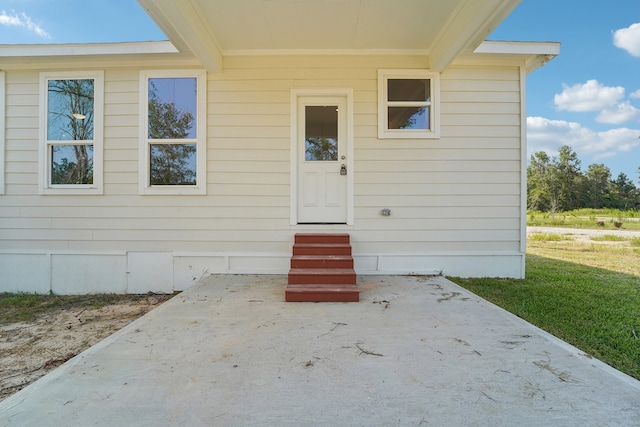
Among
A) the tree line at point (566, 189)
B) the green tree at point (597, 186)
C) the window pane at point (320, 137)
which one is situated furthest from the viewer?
the green tree at point (597, 186)

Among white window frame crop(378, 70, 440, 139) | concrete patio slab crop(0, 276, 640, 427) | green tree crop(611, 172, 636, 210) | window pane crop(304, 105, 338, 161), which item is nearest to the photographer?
concrete patio slab crop(0, 276, 640, 427)

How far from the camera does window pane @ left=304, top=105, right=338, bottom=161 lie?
3885 millimetres

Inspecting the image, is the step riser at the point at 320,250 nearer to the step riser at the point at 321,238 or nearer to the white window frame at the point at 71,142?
the step riser at the point at 321,238

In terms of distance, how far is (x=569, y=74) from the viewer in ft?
53.7

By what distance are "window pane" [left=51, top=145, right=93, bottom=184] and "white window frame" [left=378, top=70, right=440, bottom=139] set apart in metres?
3.93

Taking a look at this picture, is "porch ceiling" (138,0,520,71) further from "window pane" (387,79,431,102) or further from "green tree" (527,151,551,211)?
"green tree" (527,151,551,211)

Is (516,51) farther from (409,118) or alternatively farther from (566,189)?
(566,189)

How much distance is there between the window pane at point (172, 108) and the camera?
383 centimetres

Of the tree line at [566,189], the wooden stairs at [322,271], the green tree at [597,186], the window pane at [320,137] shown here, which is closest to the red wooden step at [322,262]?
the wooden stairs at [322,271]

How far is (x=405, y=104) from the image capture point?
3.82 metres

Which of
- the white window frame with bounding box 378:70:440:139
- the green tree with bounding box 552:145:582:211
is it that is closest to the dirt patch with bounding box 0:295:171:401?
the white window frame with bounding box 378:70:440:139

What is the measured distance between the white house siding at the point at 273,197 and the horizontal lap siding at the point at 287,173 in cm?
1

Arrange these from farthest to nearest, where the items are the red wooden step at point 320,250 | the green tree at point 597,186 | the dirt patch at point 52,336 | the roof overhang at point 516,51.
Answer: the green tree at point 597,186 → the roof overhang at point 516,51 → the red wooden step at point 320,250 → the dirt patch at point 52,336

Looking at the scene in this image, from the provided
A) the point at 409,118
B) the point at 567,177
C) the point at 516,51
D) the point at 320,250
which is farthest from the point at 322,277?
the point at 567,177
